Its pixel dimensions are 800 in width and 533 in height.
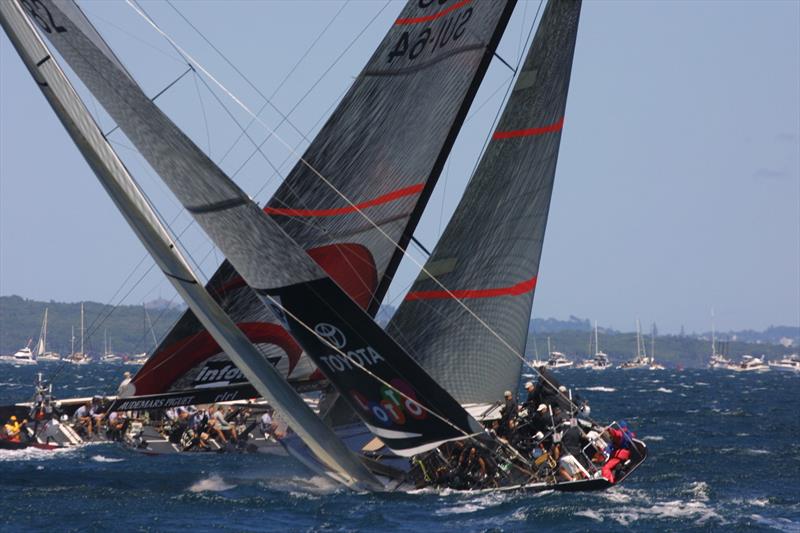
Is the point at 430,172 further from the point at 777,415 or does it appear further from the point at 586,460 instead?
the point at 777,415

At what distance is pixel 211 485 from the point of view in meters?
22.0

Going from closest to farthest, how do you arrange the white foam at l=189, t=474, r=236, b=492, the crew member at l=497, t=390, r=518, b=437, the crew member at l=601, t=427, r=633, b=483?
1. the crew member at l=601, t=427, r=633, b=483
2. the crew member at l=497, t=390, r=518, b=437
3. the white foam at l=189, t=474, r=236, b=492

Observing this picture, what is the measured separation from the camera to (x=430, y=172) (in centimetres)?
2317

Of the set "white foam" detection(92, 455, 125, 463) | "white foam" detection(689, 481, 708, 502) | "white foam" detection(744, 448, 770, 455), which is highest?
"white foam" detection(744, 448, 770, 455)

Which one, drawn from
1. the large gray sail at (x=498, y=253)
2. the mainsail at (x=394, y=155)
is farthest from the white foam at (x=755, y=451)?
the mainsail at (x=394, y=155)

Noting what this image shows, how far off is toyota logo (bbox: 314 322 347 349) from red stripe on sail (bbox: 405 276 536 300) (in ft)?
16.2

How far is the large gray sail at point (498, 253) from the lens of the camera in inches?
923

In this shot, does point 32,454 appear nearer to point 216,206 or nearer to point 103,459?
point 103,459

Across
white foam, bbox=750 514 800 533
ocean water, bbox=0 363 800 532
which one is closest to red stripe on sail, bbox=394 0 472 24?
ocean water, bbox=0 363 800 532

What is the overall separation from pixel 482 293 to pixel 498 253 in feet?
2.50

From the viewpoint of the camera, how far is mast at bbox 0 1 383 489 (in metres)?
18.2

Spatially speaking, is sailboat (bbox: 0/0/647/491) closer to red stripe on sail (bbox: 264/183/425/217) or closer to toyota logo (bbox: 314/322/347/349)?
red stripe on sail (bbox: 264/183/425/217)

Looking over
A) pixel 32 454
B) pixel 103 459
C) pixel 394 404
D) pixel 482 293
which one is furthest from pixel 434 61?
pixel 32 454

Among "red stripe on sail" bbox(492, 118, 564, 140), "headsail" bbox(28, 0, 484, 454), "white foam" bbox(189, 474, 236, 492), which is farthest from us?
"red stripe on sail" bbox(492, 118, 564, 140)
